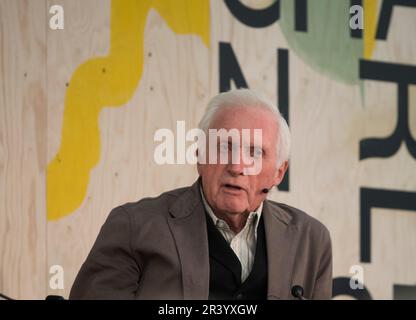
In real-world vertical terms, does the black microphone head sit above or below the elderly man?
below

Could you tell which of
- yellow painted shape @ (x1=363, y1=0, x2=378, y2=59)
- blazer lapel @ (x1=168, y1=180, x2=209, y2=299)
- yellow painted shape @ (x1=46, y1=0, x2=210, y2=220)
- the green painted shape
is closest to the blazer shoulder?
blazer lapel @ (x1=168, y1=180, x2=209, y2=299)

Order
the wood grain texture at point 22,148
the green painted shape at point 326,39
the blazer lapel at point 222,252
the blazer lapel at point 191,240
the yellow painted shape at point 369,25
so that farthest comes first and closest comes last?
the yellow painted shape at point 369,25
the green painted shape at point 326,39
the wood grain texture at point 22,148
the blazer lapel at point 222,252
the blazer lapel at point 191,240

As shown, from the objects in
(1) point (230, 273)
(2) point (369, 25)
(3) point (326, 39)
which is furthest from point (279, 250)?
(2) point (369, 25)

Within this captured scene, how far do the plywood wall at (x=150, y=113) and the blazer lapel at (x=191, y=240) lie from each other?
1.11 meters

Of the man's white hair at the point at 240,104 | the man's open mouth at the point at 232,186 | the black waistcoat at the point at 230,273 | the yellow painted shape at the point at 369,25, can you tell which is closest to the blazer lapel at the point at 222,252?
the black waistcoat at the point at 230,273

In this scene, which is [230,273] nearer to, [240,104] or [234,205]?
[234,205]

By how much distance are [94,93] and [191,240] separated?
4.43 ft

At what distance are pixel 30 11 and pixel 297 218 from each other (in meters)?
1.52

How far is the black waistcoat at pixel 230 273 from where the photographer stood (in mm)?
2688

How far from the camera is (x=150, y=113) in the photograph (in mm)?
4016

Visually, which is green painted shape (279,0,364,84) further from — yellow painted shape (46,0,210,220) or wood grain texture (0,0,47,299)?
wood grain texture (0,0,47,299)

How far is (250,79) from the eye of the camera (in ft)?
13.8

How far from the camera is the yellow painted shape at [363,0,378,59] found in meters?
4.40

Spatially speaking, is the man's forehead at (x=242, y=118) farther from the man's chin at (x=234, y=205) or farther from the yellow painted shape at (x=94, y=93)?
the yellow painted shape at (x=94, y=93)
